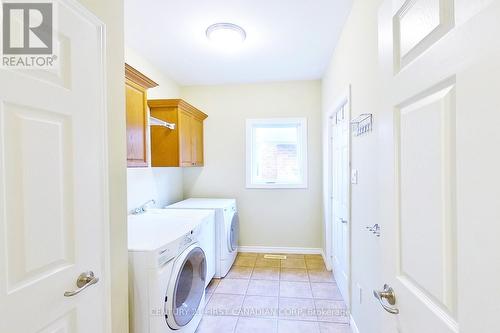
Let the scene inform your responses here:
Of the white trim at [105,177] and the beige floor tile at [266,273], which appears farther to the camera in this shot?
the beige floor tile at [266,273]

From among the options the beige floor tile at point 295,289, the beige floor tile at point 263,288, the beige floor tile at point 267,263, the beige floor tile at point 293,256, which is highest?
the beige floor tile at point 293,256

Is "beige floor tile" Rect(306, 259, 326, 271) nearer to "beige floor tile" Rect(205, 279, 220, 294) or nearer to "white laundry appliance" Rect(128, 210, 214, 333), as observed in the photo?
"beige floor tile" Rect(205, 279, 220, 294)

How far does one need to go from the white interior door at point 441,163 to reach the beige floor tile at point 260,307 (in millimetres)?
1593

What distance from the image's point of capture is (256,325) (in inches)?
84.4

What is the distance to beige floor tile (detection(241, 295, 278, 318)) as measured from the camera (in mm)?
2297

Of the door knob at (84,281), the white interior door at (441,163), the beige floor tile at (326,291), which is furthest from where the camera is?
the beige floor tile at (326,291)

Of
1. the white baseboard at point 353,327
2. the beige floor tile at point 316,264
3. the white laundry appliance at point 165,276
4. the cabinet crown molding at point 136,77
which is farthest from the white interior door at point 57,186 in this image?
the beige floor tile at point 316,264

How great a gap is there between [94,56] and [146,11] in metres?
1.23

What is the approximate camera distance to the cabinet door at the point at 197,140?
346cm

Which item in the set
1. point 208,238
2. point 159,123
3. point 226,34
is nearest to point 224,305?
point 208,238

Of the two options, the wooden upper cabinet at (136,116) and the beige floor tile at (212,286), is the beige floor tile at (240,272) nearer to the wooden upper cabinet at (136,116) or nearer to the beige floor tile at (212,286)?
the beige floor tile at (212,286)

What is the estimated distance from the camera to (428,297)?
708 millimetres

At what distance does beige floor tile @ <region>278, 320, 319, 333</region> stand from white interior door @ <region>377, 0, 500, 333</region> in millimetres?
1356

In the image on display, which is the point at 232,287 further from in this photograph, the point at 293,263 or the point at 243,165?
the point at 243,165
